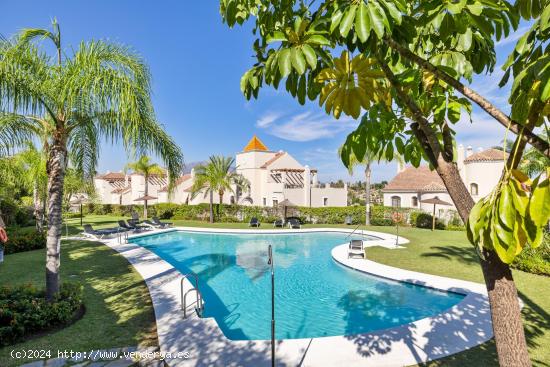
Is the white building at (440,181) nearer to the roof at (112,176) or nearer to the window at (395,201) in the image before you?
the window at (395,201)

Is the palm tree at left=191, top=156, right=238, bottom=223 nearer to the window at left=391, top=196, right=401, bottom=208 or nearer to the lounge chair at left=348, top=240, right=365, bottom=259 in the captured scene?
the window at left=391, top=196, right=401, bottom=208

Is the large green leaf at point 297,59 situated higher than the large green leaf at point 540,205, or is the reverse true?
the large green leaf at point 297,59

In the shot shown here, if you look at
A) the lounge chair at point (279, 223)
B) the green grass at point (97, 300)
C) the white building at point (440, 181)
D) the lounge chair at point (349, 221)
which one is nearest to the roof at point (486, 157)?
the white building at point (440, 181)

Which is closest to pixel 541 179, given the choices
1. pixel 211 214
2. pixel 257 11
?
pixel 257 11

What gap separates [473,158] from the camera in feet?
113

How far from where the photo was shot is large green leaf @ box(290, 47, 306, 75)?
169 cm

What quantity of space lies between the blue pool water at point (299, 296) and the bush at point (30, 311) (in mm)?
4080

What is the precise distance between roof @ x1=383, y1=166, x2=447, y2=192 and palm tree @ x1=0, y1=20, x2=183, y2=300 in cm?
3522

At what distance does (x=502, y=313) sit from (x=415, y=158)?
1653 mm

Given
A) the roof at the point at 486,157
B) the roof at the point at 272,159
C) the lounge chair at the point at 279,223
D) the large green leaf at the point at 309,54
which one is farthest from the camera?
the roof at the point at 272,159

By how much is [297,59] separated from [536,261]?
16.4 metres

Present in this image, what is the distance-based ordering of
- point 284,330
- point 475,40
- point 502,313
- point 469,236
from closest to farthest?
1. point 469,236
2. point 502,313
3. point 475,40
4. point 284,330

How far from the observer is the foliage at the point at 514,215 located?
1.43 meters

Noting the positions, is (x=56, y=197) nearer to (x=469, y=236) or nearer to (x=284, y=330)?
(x=284, y=330)
